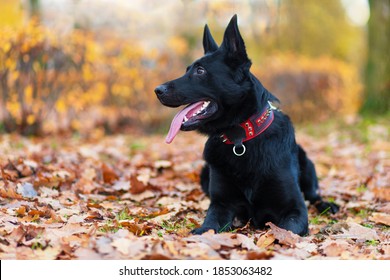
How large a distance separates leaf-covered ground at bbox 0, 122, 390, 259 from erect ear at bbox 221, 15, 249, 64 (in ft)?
4.13

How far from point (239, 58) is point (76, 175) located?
7.20 ft

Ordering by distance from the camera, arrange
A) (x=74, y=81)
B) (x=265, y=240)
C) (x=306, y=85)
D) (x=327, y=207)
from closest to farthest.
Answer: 1. (x=265, y=240)
2. (x=327, y=207)
3. (x=74, y=81)
4. (x=306, y=85)

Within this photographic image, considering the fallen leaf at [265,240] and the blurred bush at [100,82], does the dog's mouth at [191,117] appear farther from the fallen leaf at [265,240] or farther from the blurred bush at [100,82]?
the blurred bush at [100,82]

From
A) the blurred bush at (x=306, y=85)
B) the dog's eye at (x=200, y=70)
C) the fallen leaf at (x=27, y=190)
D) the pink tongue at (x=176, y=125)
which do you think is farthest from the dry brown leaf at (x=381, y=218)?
the blurred bush at (x=306, y=85)

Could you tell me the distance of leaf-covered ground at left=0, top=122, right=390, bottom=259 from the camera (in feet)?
9.13

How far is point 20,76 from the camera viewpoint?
873cm

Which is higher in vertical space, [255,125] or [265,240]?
[255,125]

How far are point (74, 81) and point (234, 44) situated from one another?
257 inches

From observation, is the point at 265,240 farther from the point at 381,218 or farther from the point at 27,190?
the point at 27,190

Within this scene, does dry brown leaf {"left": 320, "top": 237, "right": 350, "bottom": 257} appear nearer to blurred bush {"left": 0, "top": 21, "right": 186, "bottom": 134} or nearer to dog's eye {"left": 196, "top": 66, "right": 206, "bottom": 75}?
dog's eye {"left": 196, "top": 66, "right": 206, "bottom": 75}

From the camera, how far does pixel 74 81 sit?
9.54 meters

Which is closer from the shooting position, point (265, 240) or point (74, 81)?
point (265, 240)

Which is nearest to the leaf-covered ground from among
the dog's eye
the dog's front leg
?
A: the dog's front leg

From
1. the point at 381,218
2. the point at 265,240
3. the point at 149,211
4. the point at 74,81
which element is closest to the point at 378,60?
the point at 74,81
